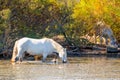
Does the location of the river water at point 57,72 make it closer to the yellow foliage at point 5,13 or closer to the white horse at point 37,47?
the white horse at point 37,47

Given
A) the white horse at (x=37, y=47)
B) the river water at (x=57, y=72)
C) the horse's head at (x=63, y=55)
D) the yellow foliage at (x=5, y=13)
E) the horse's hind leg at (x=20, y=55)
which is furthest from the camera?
the yellow foliage at (x=5, y=13)

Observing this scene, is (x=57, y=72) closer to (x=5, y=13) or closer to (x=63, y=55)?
(x=63, y=55)

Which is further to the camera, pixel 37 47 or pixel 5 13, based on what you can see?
pixel 5 13

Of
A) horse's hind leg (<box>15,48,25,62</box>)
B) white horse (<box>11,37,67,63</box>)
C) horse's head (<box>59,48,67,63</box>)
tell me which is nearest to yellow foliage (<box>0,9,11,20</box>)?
white horse (<box>11,37,67,63</box>)

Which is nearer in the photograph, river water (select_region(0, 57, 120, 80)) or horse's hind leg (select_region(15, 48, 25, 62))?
river water (select_region(0, 57, 120, 80))

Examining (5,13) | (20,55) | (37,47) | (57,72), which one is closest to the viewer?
(57,72)

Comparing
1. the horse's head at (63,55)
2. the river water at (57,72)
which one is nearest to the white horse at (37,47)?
the horse's head at (63,55)

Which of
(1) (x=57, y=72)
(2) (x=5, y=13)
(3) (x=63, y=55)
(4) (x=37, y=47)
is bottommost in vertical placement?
(1) (x=57, y=72)

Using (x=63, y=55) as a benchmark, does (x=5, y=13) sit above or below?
above

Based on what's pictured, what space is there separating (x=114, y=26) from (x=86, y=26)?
2.09 metres

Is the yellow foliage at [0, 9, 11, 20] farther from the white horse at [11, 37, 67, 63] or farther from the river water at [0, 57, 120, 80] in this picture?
the river water at [0, 57, 120, 80]

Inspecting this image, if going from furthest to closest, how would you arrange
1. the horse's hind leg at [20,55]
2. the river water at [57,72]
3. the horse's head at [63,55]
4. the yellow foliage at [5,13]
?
the yellow foliage at [5,13], the horse's hind leg at [20,55], the horse's head at [63,55], the river water at [57,72]

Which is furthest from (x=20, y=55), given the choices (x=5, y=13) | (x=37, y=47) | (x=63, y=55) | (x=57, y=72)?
(x=57, y=72)

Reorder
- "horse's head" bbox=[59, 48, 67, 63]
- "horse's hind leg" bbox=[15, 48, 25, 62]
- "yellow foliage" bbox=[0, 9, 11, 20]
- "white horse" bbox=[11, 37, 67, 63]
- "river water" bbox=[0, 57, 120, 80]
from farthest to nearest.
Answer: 1. "yellow foliage" bbox=[0, 9, 11, 20]
2. "white horse" bbox=[11, 37, 67, 63]
3. "horse's hind leg" bbox=[15, 48, 25, 62]
4. "horse's head" bbox=[59, 48, 67, 63]
5. "river water" bbox=[0, 57, 120, 80]
